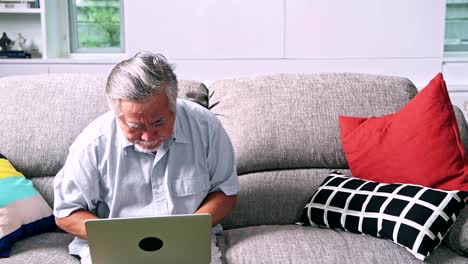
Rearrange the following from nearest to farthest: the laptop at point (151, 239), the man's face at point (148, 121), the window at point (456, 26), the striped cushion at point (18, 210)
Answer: the laptop at point (151, 239) → the man's face at point (148, 121) → the striped cushion at point (18, 210) → the window at point (456, 26)

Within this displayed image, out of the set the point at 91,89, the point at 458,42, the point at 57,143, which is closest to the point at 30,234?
the point at 57,143

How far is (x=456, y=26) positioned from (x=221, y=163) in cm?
296

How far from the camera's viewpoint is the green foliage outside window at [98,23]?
165 inches

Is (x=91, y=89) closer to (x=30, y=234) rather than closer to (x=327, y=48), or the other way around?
(x=30, y=234)

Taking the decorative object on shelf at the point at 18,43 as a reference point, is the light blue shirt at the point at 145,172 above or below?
below

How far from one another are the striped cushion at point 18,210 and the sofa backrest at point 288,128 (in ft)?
2.10

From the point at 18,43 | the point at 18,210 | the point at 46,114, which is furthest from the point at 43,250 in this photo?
the point at 18,43

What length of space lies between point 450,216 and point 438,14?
88.4 inches

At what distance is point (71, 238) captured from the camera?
1.94 m

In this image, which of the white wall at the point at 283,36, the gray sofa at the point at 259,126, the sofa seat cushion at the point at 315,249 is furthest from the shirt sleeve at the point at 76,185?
the white wall at the point at 283,36

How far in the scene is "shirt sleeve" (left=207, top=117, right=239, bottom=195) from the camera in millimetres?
1816

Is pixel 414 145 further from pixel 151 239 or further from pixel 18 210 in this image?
pixel 18 210

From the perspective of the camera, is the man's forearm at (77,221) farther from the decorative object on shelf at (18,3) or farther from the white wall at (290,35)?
the decorative object on shelf at (18,3)

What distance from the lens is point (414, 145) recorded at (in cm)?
197
